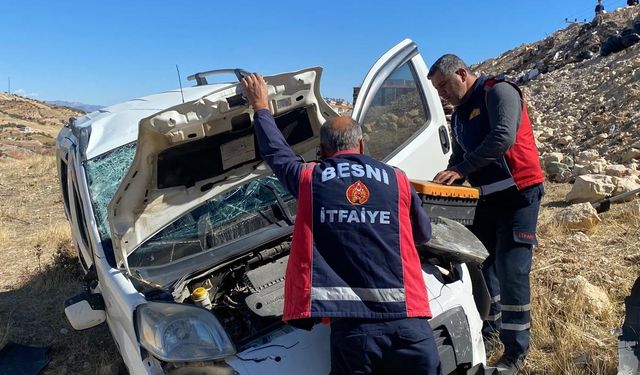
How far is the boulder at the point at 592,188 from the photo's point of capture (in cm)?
644

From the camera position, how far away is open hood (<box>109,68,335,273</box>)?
2.69m

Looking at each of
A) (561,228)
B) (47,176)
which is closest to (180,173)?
(561,228)

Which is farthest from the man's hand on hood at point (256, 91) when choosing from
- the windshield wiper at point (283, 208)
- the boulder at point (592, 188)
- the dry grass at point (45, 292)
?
the boulder at point (592, 188)

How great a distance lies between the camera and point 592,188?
21.3 ft

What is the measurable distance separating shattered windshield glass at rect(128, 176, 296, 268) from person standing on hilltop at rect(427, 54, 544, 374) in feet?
3.61

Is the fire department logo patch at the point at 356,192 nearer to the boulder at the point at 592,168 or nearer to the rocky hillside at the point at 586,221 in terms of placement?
the rocky hillside at the point at 586,221

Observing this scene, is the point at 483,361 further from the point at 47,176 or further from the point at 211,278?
the point at 47,176

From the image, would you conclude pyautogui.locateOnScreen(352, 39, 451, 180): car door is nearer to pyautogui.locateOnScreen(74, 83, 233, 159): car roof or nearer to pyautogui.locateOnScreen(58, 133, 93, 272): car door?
pyautogui.locateOnScreen(74, 83, 233, 159): car roof

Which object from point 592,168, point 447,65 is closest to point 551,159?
point 592,168

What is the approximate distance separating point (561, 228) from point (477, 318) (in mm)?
3119

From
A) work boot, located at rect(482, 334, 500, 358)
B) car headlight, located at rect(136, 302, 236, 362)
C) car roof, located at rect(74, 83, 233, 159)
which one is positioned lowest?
work boot, located at rect(482, 334, 500, 358)

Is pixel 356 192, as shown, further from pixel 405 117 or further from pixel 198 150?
pixel 405 117

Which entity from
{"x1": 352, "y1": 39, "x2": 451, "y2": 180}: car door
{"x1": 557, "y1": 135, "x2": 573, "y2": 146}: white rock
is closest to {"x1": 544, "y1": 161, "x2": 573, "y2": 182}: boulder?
{"x1": 557, "y1": 135, "x2": 573, "y2": 146}: white rock

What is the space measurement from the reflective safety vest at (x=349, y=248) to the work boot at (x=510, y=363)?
4.12 feet
